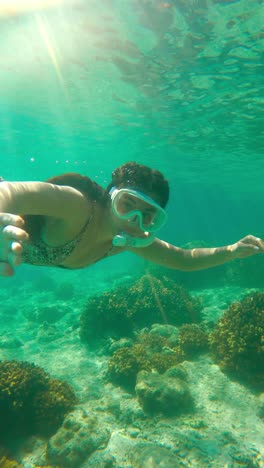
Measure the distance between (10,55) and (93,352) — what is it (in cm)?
1596

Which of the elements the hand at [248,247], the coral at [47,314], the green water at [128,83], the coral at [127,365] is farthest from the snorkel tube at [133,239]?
the coral at [47,314]

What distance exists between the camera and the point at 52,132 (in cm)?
2967

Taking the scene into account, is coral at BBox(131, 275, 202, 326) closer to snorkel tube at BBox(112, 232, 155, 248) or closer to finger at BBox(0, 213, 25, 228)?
snorkel tube at BBox(112, 232, 155, 248)

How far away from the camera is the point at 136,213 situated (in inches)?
130

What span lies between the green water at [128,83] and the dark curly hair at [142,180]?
800cm

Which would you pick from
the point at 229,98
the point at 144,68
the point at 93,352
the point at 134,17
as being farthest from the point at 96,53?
the point at 93,352

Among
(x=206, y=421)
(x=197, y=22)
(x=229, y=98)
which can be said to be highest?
(x=229, y=98)

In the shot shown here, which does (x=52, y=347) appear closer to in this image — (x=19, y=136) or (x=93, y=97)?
(x=93, y=97)

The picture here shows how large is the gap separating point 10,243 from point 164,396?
6201mm

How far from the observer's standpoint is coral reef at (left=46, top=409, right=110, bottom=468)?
5466mm

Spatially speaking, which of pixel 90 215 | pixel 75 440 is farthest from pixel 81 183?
pixel 75 440

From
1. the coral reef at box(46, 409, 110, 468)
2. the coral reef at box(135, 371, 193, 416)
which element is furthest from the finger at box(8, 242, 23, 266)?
the coral reef at box(135, 371, 193, 416)

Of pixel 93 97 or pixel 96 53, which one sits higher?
pixel 93 97

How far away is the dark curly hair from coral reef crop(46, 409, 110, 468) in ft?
16.6
